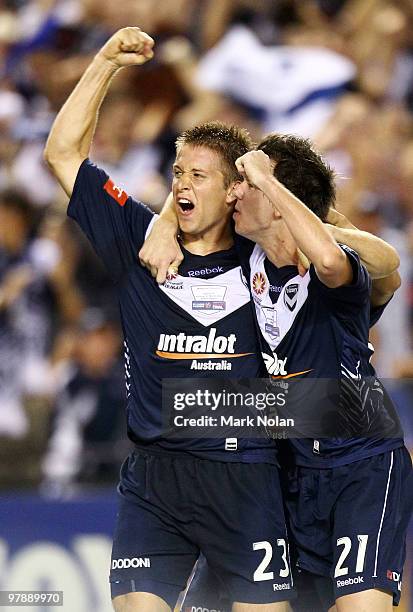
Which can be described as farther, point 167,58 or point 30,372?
point 167,58

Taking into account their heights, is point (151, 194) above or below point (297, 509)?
above

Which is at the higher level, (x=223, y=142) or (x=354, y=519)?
(x=223, y=142)

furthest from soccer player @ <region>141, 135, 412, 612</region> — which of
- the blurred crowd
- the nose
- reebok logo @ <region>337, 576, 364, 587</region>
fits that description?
the blurred crowd

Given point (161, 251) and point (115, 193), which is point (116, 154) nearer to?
point (115, 193)

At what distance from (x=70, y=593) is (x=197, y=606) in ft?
5.19

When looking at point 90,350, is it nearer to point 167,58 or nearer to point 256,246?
point 167,58

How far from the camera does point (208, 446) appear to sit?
4.30 metres

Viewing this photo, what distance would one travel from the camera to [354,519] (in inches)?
163

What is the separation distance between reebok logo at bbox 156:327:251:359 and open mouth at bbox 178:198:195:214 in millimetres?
497

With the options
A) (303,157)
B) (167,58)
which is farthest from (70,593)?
(167,58)

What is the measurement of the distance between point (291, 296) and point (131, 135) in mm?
4164

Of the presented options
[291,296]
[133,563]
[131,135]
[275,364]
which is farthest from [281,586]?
[131,135]

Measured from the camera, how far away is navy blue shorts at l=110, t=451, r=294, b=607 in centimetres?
419

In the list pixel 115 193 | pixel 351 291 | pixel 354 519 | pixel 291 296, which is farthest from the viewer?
pixel 115 193
